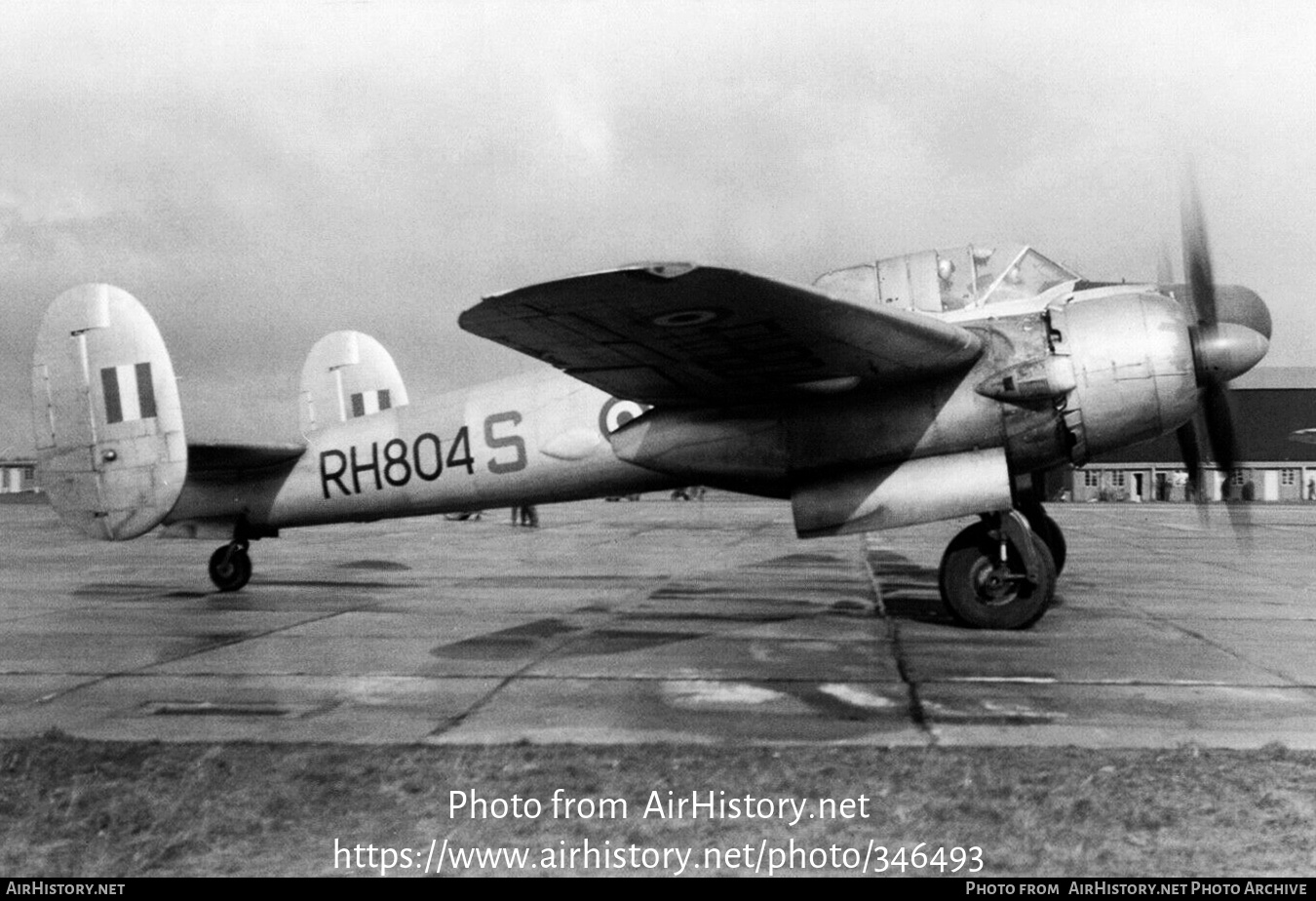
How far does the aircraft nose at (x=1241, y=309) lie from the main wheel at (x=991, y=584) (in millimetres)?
2496

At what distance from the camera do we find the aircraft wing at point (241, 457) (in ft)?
38.0

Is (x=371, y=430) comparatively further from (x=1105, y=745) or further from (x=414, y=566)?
(x=1105, y=745)

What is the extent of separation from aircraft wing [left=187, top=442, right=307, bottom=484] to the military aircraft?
3 centimetres

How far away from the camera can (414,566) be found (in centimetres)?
1691

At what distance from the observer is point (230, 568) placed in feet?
42.1

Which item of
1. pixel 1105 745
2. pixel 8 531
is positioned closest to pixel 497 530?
pixel 8 531

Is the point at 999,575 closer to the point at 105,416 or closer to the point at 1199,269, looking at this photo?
the point at 1199,269

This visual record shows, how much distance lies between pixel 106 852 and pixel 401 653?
446 centimetres

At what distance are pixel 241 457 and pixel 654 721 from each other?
7.54 metres

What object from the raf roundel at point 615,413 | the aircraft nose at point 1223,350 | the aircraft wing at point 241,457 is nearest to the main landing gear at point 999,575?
the aircraft nose at point 1223,350

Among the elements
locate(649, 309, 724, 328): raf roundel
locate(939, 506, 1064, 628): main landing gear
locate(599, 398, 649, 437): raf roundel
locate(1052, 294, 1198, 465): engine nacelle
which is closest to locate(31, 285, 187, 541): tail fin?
locate(599, 398, 649, 437): raf roundel

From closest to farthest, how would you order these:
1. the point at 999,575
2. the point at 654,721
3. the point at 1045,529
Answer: the point at 654,721, the point at 999,575, the point at 1045,529

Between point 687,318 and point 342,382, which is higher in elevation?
point 342,382

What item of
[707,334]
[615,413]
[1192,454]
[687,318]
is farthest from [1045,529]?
[687,318]
